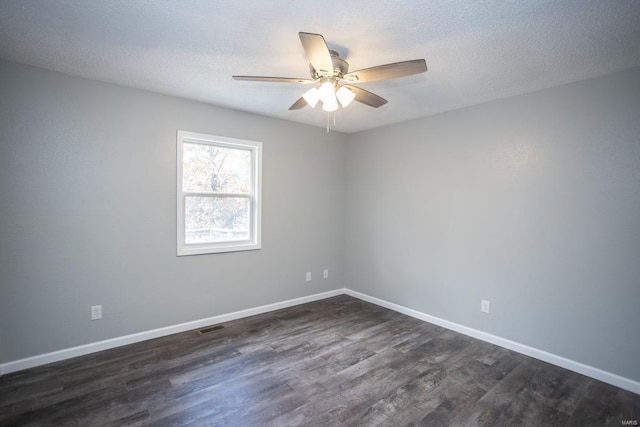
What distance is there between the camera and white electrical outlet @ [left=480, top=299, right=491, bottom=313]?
10.5 ft

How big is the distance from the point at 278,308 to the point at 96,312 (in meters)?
1.96

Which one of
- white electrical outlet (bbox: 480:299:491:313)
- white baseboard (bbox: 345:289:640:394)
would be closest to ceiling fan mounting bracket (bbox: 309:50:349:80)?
white electrical outlet (bbox: 480:299:491:313)

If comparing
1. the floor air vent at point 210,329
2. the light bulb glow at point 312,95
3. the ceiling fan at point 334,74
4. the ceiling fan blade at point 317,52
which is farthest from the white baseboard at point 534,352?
the ceiling fan blade at point 317,52

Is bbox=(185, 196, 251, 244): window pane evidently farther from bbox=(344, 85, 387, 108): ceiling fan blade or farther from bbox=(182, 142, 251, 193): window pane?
bbox=(344, 85, 387, 108): ceiling fan blade

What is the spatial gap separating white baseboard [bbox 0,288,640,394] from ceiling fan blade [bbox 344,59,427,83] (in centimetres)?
275

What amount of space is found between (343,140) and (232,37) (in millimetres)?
2835

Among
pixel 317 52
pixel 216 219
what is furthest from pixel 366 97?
pixel 216 219

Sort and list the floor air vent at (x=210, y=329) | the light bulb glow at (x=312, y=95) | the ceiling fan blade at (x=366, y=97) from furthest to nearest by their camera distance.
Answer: the floor air vent at (x=210, y=329) → the ceiling fan blade at (x=366, y=97) → the light bulb glow at (x=312, y=95)

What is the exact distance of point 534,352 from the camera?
286cm

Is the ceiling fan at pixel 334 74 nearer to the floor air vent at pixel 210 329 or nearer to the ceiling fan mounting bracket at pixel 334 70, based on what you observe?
the ceiling fan mounting bracket at pixel 334 70

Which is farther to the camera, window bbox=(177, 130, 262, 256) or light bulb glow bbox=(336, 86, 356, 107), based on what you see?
window bbox=(177, 130, 262, 256)

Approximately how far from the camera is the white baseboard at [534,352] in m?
2.42

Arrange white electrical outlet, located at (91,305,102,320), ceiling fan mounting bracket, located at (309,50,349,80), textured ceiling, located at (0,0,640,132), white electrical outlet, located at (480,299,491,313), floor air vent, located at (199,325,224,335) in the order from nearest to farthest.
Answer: textured ceiling, located at (0,0,640,132), ceiling fan mounting bracket, located at (309,50,349,80), white electrical outlet, located at (91,305,102,320), white electrical outlet, located at (480,299,491,313), floor air vent, located at (199,325,224,335)

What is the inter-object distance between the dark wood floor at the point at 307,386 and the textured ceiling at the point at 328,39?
247 cm
